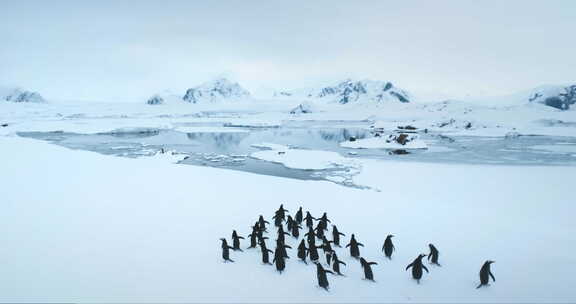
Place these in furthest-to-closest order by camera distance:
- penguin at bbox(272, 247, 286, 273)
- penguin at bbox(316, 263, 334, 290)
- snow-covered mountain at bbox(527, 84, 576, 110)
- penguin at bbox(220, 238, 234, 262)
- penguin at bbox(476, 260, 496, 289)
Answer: snow-covered mountain at bbox(527, 84, 576, 110) → penguin at bbox(220, 238, 234, 262) → penguin at bbox(272, 247, 286, 273) → penguin at bbox(476, 260, 496, 289) → penguin at bbox(316, 263, 334, 290)

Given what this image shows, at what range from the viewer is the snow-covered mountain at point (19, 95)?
136500 mm

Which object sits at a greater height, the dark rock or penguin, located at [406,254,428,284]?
the dark rock

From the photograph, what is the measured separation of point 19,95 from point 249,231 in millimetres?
174519

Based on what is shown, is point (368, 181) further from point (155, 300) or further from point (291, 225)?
point (155, 300)

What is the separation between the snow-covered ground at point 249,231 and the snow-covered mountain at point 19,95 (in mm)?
154840

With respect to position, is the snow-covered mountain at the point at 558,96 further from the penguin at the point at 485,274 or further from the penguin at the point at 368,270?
the penguin at the point at 368,270

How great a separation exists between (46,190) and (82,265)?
5.63 meters

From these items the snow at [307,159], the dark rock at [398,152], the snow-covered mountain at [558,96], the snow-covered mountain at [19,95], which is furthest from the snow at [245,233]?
the snow-covered mountain at [19,95]

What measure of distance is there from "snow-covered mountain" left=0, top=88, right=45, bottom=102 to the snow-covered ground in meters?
155

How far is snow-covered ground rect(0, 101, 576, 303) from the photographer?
486 centimetres

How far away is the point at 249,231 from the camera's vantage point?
723 centimetres

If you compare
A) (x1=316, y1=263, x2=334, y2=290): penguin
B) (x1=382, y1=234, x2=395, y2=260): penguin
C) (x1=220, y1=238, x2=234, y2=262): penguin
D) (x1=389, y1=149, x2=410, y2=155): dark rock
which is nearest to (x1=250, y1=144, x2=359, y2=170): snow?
(x1=389, y1=149, x2=410, y2=155): dark rock

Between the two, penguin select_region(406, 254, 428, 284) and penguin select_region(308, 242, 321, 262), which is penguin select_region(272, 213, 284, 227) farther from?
penguin select_region(406, 254, 428, 284)

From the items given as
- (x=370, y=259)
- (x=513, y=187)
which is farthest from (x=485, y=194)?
(x=370, y=259)
